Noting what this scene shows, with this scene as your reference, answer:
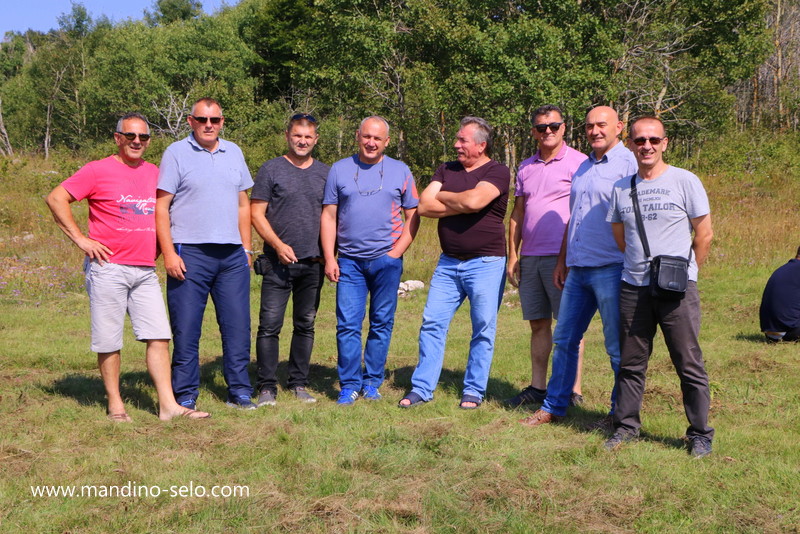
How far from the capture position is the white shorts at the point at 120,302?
5.17 metres

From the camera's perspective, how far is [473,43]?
2364cm

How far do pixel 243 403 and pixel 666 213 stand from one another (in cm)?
335

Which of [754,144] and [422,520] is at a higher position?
[754,144]

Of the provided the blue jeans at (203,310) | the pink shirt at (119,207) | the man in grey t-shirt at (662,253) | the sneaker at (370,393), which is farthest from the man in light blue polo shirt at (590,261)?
the pink shirt at (119,207)

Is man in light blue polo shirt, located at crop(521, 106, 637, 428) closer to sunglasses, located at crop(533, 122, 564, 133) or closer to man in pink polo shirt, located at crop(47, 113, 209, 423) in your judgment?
sunglasses, located at crop(533, 122, 564, 133)

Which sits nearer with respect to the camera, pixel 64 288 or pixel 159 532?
pixel 159 532

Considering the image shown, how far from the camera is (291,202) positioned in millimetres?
5977

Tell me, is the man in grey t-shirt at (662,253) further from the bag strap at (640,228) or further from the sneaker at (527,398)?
the sneaker at (527,398)

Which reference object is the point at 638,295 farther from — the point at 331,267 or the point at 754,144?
the point at 754,144

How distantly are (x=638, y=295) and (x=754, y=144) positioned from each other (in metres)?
23.9

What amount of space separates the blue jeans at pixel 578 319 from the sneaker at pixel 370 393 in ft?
4.61

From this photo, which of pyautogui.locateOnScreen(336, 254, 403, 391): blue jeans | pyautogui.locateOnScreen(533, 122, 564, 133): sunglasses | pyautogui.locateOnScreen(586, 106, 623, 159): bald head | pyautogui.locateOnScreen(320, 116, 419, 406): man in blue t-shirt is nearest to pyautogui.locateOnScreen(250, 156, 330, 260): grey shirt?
pyautogui.locateOnScreen(320, 116, 419, 406): man in blue t-shirt

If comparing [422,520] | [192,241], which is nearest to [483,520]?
[422,520]

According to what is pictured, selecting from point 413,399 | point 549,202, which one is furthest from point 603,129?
point 413,399
